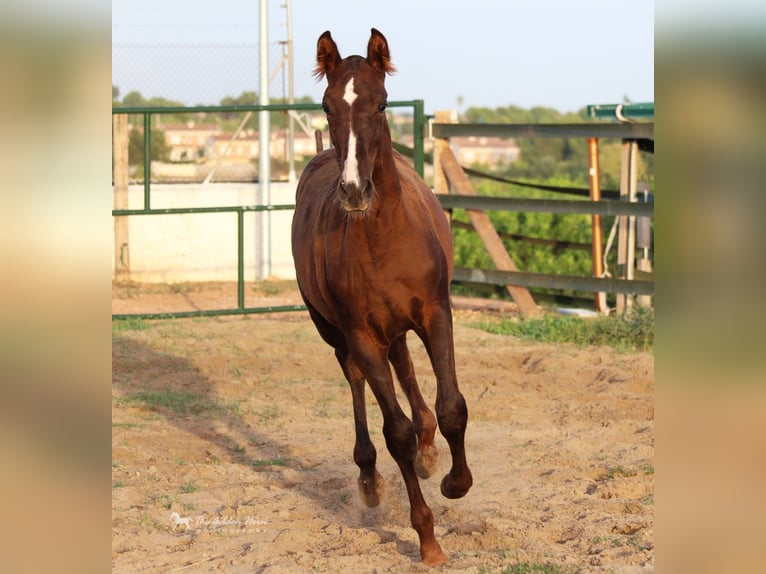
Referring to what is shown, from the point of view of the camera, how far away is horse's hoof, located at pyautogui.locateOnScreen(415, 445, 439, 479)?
17.5ft

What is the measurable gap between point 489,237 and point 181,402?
4691mm

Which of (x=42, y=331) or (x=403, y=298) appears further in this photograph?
(x=403, y=298)

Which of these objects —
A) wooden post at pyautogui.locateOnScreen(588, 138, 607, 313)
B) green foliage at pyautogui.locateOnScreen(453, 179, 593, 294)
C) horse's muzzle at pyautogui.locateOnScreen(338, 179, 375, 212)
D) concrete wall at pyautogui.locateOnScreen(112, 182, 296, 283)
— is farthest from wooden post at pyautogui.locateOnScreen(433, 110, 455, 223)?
horse's muzzle at pyautogui.locateOnScreen(338, 179, 375, 212)

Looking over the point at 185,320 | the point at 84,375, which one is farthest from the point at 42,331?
the point at 185,320

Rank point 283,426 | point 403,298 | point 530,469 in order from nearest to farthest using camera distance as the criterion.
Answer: point 403,298 → point 530,469 → point 283,426

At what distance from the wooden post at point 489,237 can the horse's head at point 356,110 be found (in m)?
7.13

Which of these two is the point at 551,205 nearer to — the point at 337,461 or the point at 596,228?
the point at 596,228

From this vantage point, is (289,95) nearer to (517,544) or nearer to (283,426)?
(283,426)

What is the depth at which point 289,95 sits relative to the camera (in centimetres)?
1702

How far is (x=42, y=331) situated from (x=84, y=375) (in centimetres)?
10

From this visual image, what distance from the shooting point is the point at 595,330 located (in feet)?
32.9

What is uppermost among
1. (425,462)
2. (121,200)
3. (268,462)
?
(121,200)

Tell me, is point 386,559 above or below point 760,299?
below

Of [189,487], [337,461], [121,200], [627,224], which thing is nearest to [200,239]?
[121,200]
